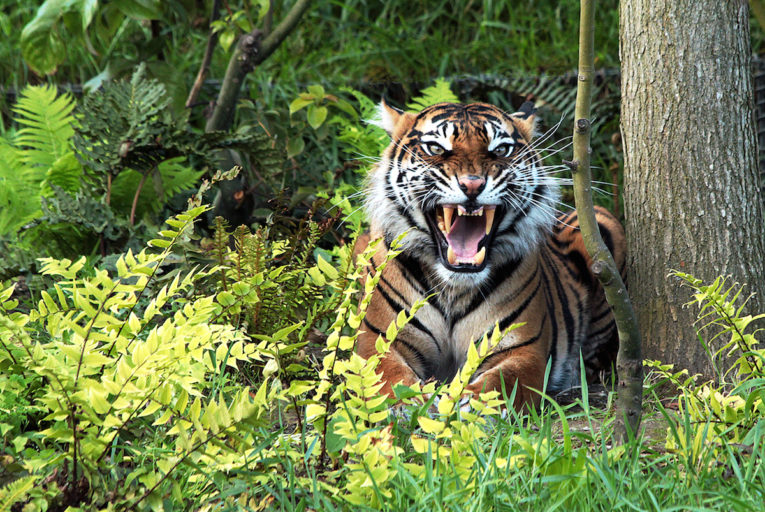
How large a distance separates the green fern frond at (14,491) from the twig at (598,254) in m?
1.44

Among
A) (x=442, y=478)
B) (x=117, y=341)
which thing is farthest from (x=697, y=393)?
(x=117, y=341)

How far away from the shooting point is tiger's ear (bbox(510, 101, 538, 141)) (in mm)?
3517

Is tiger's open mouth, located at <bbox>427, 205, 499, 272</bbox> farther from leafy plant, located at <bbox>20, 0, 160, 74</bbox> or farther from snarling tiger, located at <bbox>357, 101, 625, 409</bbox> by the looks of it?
leafy plant, located at <bbox>20, 0, 160, 74</bbox>

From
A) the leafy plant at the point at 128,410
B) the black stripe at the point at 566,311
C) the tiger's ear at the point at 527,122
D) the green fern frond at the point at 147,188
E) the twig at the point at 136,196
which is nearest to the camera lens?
the leafy plant at the point at 128,410

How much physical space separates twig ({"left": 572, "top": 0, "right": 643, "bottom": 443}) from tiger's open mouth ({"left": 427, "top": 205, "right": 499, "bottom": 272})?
3.00 feet

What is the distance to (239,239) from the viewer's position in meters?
3.36

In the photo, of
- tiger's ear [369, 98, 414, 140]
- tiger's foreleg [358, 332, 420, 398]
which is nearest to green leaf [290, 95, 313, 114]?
tiger's ear [369, 98, 414, 140]

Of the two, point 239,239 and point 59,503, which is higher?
point 239,239

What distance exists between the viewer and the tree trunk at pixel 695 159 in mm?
3225

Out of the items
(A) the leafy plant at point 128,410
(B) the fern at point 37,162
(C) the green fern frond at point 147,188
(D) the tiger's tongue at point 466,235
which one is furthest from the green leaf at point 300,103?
(A) the leafy plant at point 128,410

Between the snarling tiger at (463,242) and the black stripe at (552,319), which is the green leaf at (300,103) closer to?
the snarling tiger at (463,242)

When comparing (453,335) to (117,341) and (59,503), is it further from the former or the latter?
(59,503)

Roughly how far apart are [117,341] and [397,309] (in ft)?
4.62

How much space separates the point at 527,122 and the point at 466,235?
65 cm
